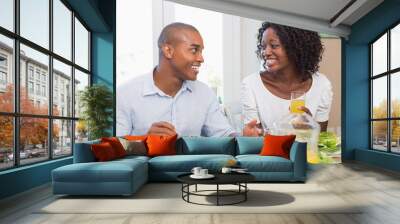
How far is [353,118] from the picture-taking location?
9.58 metres

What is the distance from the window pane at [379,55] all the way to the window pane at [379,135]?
3.89 feet

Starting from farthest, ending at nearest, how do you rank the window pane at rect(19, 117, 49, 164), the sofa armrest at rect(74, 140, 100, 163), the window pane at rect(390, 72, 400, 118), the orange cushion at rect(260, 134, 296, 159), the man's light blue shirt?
the man's light blue shirt → the window pane at rect(390, 72, 400, 118) → the orange cushion at rect(260, 134, 296, 159) → the sofa armrest at rect(74, 140, 100, 163) → the window pane at rect(19, 117, 49, 164)

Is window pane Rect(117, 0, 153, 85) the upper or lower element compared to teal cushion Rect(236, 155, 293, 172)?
upper

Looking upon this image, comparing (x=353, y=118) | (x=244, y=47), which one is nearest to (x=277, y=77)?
(x=244, y=47)

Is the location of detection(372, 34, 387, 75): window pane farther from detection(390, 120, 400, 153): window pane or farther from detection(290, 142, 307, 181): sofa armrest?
detection(290, 142, 307, 181): sofa armrest

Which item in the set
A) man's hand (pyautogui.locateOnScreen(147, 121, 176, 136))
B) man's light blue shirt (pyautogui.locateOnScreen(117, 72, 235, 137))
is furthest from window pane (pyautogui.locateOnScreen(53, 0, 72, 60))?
man's hand (pyautogui.locateOnScreen(147, 121, 176, 136))

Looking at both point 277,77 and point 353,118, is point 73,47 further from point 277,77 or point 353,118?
point 353,118

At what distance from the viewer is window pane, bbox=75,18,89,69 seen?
7.81 metres

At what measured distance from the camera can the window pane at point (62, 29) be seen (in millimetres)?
6676

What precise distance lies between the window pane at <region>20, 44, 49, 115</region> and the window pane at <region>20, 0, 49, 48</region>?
0.66 ft

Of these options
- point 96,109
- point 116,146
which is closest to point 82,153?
point 116,146

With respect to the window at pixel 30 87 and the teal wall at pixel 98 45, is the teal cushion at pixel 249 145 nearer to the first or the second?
the teal wall at pixel 98 45

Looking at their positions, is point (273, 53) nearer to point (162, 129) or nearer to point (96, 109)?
point (162, 129)

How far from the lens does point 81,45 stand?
8.19 m
